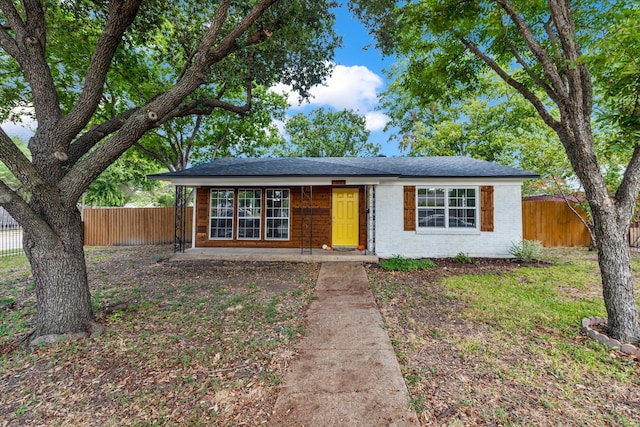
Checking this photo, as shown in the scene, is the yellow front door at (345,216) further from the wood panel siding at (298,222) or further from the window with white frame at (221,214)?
the window with white frame at (221,214)

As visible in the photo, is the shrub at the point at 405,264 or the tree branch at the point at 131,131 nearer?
the tree branch at the point at 131,131

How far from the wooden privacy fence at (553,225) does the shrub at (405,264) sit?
19.6 feet

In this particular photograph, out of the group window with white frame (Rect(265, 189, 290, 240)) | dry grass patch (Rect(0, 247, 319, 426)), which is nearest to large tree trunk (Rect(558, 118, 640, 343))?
dry grass patch (Rect(0, 247, 319, 426))

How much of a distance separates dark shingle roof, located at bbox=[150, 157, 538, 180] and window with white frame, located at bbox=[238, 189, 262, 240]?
0.94m

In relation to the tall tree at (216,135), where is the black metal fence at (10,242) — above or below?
below

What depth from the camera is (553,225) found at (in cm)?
1071

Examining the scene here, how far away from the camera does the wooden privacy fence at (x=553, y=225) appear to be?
10617 millimetres

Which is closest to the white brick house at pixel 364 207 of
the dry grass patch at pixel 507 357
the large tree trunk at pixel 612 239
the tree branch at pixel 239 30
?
the dry grass patch at pixel 507 357

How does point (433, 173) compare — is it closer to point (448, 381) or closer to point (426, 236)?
point (426, 236)

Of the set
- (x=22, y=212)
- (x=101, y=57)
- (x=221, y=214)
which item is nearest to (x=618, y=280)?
(x=22, y=212)

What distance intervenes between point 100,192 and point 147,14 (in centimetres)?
1688

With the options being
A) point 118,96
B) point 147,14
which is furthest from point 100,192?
point 147,14

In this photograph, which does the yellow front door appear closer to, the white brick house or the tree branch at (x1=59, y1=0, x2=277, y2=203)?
the white brick house

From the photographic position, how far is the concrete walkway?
7.23 feet
